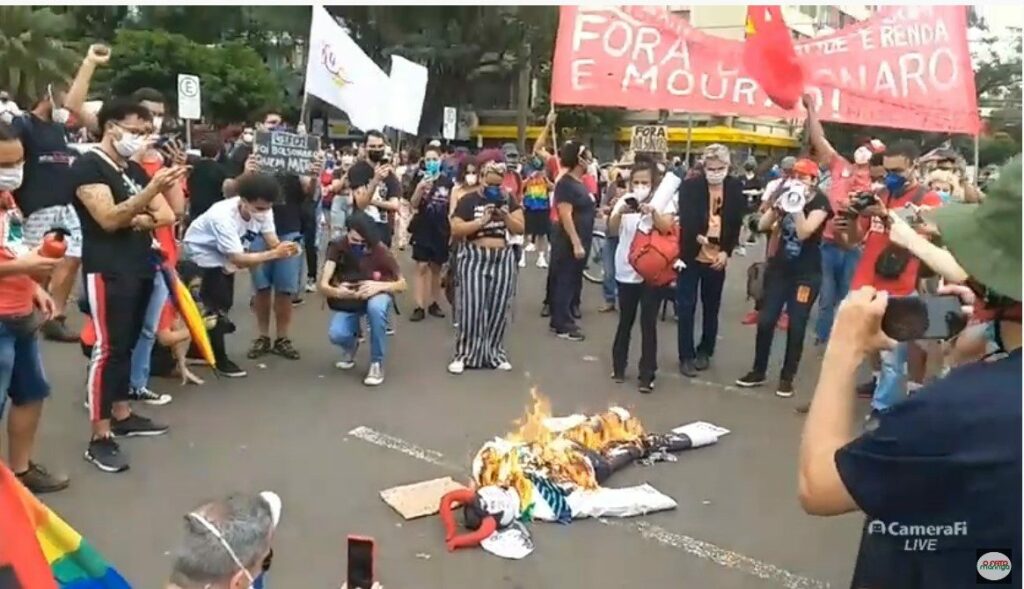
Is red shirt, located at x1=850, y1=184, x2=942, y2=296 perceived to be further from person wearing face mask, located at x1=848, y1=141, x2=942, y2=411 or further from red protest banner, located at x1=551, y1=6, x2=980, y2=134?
red protest banner, located at x1=551, y1=6, x2=980, y2=134

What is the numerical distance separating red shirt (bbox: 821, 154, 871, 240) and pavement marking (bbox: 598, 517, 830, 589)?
324 centimetres

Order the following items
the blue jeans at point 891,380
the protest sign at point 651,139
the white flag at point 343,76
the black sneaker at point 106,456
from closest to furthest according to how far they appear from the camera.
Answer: the black sneaker at point 106,456 < the blue jeans at point 891,380 < the white flag at point 343,76 < the protest sign at point 651,139

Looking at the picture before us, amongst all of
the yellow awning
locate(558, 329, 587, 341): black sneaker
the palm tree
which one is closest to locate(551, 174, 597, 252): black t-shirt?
locate(558, 329, 587, 341): black sneaker

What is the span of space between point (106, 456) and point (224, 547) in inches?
130

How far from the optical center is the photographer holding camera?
158 centimetres

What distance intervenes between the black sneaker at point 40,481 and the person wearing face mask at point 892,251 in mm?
4440

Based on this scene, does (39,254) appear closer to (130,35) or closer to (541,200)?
(541,200)

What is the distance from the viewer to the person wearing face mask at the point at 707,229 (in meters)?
7.79

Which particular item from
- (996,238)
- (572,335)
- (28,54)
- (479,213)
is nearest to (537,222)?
(572,335)

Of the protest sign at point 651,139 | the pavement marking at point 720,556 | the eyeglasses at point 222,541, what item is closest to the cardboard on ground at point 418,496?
the pavement marking at point 720,556

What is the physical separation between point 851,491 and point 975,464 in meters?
0.21

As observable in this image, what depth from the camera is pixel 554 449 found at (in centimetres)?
528

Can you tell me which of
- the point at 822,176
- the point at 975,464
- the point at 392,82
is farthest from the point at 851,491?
the point at 392,82

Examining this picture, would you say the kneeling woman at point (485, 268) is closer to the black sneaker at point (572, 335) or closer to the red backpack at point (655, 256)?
the red backpack at point (655, 256)
